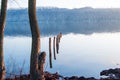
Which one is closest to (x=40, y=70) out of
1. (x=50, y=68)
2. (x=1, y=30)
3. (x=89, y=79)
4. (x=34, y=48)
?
(x=34, y=48)

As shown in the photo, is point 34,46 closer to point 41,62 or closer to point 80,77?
point 41,62

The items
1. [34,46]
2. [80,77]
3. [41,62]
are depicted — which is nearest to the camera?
[41,62]

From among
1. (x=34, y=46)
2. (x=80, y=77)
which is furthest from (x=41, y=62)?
(x=80, y=77)

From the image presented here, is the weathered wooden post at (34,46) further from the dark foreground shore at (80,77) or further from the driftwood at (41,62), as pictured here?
the dark foreground shore at (80,77)

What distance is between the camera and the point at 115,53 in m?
31.6

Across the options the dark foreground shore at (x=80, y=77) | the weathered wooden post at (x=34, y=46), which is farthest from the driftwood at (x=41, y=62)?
the dark foreground shore at (x=80, y=77)

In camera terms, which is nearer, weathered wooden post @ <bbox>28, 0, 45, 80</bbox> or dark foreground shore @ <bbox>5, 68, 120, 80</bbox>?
weathered wooden post @ <bbox>28, 0, 45, 80</bbox>

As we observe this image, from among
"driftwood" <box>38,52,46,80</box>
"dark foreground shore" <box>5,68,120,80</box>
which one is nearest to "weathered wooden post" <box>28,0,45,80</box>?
"driftwood" <box>38,52,46,80</box>

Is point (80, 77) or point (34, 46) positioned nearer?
point (34, 46)

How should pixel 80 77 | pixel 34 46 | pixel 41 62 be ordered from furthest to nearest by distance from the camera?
pixel 80 77
pixel 34 46
pixel 41 62

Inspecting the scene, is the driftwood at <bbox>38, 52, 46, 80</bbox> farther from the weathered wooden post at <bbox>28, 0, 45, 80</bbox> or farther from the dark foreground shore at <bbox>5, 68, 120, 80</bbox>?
the dark foreground shore at <bbox>5, 68, 120, 80</bbox>

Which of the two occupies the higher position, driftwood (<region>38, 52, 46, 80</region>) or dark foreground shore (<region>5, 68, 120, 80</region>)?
driftwood (<region>38, 52, 46, 80</region>)

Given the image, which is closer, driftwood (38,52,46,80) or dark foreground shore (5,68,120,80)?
driftwood (38,52,46,80)

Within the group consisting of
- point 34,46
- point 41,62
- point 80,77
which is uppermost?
point 34,46
